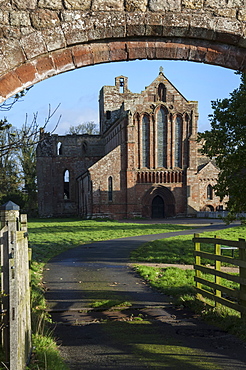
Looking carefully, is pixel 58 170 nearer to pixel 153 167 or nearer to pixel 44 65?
pixel 153 167

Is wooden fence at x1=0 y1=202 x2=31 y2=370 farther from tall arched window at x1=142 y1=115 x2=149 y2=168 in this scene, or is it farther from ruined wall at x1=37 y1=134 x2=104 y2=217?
ruined wall at x1=37 y1=134 x2=104 y2=217

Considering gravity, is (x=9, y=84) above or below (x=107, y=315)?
above

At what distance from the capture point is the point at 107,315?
8.18 metres

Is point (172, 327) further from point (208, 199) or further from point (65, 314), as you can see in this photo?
point (208, 199)

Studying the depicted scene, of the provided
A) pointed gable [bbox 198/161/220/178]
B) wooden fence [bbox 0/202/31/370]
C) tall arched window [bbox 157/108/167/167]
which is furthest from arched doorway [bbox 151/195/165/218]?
wooden fence [bbox 0/202/31/370]

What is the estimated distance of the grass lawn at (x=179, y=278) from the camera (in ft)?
25.0

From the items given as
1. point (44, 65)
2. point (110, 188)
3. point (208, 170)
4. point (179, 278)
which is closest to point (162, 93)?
point (208, 170)

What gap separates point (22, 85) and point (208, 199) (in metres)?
45.7

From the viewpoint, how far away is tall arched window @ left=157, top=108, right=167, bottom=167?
1884 inches

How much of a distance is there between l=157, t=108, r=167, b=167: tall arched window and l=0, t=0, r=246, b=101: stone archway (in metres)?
42.9

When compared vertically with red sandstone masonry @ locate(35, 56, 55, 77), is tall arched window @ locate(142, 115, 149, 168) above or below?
above

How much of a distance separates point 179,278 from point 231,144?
4850 millimetres

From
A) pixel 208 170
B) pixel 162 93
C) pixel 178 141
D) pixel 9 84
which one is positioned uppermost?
pixel 162 93

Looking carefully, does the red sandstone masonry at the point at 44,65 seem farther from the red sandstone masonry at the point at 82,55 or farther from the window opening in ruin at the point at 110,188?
the window opening in ruin at the point at 110,188
